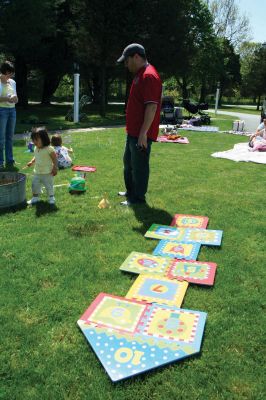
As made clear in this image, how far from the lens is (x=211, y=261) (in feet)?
12.6

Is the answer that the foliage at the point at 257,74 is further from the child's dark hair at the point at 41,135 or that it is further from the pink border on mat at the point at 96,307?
the pink border on mat at the point at 96,307

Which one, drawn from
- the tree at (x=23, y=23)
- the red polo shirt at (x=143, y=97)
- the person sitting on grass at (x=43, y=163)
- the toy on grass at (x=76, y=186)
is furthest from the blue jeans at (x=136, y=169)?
the tree at (x=23, y=23)

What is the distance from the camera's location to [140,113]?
4.94 metres

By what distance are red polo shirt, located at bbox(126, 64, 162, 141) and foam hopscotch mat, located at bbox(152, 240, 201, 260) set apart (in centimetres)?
150

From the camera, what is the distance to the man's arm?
4695 mm

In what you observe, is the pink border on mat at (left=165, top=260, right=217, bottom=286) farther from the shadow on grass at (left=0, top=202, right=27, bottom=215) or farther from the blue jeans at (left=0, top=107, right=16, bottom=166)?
the blue jeans at (left=0, top=107, right=16, bottom=166)

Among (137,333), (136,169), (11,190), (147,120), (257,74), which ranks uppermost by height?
(257,74)

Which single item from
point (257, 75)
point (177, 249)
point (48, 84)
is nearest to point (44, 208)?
point (177, 249)

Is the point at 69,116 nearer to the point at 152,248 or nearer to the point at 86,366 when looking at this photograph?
the point at 152,248

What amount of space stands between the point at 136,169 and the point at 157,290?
7.14ft

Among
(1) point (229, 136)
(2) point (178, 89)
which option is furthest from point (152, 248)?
(2) point (178, 89)

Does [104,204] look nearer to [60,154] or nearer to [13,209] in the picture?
[13,209]

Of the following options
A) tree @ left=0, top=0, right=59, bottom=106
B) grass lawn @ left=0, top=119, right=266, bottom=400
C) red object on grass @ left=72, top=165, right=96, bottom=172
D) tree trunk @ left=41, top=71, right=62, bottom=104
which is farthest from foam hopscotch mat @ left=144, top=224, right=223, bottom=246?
tree trunk @ left=41, top=71, right=62, bottom=104

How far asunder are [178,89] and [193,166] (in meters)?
49.2
